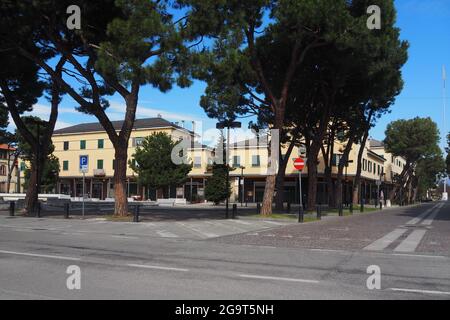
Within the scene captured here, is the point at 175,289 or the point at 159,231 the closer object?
the point at 175,289

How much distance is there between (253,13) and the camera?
25.0 metres

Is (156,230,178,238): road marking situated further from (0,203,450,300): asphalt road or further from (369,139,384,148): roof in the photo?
(369,139,384,148): roof

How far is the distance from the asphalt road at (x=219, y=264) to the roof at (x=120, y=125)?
51.1 m

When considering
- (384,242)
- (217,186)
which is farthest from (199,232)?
(217,186)

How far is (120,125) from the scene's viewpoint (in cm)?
7319

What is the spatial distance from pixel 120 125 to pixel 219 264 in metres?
65.2

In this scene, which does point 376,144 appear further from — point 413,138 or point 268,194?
point 268,194

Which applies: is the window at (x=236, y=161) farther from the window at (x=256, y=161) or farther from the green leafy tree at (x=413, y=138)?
the green leafy tree at (x=413, y=138)

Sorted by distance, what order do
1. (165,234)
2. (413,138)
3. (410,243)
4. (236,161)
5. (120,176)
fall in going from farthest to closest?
1. (413,138)
2. (236,161)
3. (120,176)
4. (165,234)
5. (410,243)

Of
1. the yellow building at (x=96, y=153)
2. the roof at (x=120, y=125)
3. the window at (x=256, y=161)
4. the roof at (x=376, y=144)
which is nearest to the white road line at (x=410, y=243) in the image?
the window at (x=256, y=161)

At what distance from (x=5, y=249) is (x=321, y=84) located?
23.4 meters
